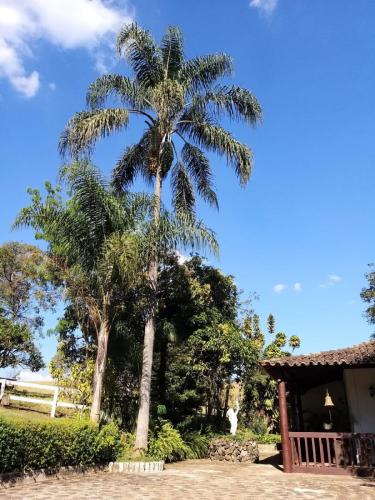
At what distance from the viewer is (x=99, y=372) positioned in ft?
41.3

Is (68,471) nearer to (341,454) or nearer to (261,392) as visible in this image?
(341,454)

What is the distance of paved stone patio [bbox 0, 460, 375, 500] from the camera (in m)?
8.41

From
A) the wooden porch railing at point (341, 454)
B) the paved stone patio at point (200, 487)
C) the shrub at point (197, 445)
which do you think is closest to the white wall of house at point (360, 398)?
the wooden porch railing at point (341, 454)

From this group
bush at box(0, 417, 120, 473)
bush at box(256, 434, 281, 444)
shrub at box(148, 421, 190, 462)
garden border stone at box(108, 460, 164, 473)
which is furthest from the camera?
bush at box(256, 434, 281, 444)

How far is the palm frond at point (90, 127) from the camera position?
14672mm

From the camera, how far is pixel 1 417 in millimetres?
8695

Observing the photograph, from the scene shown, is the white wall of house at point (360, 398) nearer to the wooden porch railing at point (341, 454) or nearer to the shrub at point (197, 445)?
the wooden porch railing at point (341, 454)

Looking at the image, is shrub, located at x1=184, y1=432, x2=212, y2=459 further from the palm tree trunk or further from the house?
the house

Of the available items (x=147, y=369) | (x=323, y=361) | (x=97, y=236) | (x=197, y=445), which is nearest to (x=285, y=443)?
(x=323, y=361)

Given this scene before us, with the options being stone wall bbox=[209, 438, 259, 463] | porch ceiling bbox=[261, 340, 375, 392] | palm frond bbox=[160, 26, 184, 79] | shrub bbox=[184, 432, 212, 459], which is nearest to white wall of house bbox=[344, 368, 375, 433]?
porch ceiling bbox=[261, 340, 375, 392]

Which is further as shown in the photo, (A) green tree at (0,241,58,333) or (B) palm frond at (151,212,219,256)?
(A) green tree at (0,241,58,333)

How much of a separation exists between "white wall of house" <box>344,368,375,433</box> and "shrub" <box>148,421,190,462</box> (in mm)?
5433

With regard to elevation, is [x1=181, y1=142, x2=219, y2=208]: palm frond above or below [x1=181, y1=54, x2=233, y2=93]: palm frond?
below

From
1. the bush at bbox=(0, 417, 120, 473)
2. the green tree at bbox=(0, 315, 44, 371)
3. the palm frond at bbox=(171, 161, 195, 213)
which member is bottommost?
the bush at bbox=(0, 417, 120, 473)
